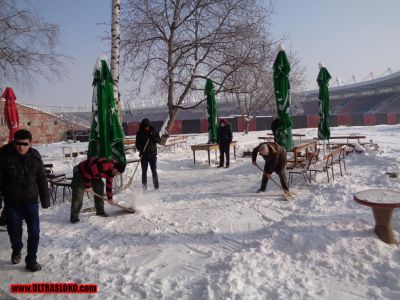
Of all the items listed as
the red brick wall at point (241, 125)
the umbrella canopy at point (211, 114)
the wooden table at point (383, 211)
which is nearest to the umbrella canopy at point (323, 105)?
the umbrella canopy at point (211, 114)

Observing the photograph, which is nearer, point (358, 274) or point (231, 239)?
point (358, 274)

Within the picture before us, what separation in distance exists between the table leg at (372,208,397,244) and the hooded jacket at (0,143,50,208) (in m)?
4.31

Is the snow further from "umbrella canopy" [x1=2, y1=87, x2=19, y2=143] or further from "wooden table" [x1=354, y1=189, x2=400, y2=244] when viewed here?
"umbrella canopy" [x1=2, y1=87, x2=19, y2=143]

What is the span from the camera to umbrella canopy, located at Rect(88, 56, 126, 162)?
6875 mm

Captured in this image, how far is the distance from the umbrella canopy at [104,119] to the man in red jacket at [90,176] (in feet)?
3.27

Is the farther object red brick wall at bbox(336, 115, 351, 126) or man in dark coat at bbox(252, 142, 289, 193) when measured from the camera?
red brick wall at bbox(336, 115, 351, 126)

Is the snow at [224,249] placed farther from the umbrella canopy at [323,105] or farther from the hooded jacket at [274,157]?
the umbrella canopy at [323,105]

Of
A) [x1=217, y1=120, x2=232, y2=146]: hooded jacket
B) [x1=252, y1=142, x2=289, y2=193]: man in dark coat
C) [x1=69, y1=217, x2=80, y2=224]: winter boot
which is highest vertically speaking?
[x1=217, y1=120, x2=232, y2=146]: hooded jacket

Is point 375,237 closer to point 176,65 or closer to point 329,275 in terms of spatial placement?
point 329,275

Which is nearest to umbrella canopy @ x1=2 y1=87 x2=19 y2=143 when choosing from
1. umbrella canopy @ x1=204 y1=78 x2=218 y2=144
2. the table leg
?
umbrella canopy @ x1=204 y1=78 x2=218 y2=144

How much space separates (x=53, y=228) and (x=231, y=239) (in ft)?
9.67

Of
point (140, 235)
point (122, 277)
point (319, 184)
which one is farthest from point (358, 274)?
point (319, 184)

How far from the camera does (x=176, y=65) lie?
626 inches

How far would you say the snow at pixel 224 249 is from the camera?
367 cm
